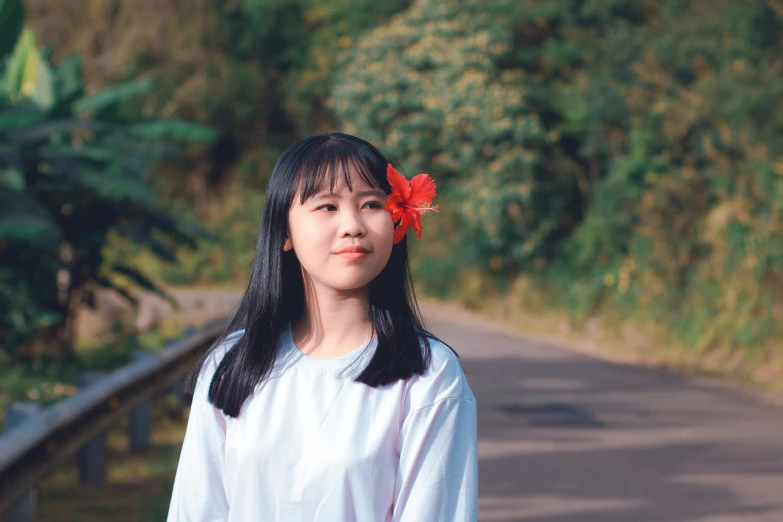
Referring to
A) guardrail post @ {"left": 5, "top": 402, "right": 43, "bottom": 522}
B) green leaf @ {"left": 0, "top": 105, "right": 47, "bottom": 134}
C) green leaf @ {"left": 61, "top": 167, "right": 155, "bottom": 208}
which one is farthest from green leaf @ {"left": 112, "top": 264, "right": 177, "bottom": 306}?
guardrail post @ {"left": 5, "top": 402, "right": 43, "bottom": 522}

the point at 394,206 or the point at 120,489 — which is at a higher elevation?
the point at 394,206

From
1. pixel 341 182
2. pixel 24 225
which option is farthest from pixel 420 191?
pixel 24 225

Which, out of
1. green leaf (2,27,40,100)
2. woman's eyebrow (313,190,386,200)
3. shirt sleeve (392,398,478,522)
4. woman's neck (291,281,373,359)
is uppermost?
green leaf (2,27,40,100)

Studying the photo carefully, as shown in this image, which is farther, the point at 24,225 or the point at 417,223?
the point at 24,225

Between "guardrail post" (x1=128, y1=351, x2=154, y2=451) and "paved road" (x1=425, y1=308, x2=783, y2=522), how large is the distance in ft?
7.46

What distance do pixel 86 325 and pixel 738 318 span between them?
8.93 metres

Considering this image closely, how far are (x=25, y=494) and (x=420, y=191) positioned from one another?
3296mm

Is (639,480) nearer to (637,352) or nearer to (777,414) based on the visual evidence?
(777,414)

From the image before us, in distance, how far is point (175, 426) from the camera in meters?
9.73

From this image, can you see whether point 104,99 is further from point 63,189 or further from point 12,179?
point 12,179

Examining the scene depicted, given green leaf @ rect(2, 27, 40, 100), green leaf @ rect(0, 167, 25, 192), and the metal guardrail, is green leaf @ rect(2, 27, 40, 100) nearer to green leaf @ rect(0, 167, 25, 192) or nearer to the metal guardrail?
green leaf @ rect(0, 167, 25, 192)

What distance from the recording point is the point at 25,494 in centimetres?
539

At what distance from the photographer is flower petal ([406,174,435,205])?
9.04ft

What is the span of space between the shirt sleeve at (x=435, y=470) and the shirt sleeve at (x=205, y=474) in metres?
0.41
